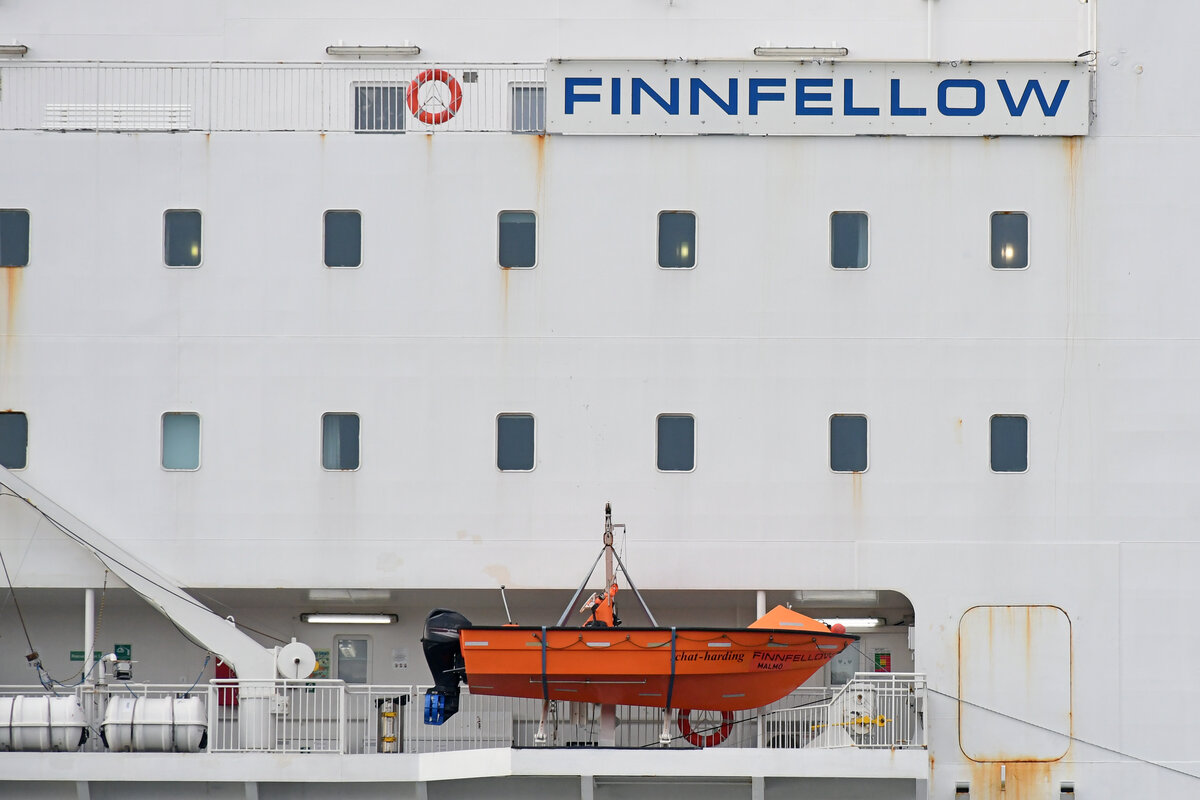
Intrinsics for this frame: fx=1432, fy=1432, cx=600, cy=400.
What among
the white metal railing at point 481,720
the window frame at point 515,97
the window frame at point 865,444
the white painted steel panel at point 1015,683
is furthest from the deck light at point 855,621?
the window frame at point 515,97

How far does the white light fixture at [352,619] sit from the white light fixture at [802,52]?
303 inches

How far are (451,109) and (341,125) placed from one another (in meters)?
1.35

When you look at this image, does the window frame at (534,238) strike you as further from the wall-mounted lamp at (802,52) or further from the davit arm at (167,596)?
the davit arm at (167,596)

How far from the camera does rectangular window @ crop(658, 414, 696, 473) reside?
50.6ft

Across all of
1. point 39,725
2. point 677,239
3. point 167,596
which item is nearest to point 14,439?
point 167,596

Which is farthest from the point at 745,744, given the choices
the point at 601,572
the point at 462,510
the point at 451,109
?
the point at 451,109

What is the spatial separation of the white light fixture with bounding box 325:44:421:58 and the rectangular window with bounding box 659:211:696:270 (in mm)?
3833

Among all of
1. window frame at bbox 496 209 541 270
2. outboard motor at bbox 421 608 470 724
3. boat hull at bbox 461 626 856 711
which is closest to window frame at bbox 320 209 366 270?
window frame at bbox 496 209 541 270

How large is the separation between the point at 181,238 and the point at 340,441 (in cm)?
290

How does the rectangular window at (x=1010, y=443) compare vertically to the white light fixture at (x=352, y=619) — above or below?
above

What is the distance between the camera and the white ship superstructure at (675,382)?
15156mm

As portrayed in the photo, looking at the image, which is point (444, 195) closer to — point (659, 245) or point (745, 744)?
point (659, 245)

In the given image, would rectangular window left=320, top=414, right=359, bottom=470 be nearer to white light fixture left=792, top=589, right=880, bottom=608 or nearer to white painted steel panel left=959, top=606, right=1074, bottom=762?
white light fixture left=792, top=589, right=880, bottom=608

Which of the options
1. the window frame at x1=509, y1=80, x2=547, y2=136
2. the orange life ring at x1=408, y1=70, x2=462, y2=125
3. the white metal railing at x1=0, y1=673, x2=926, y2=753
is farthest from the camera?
the orange life ring at x1=408, y1=70, x2=462, y2=125
